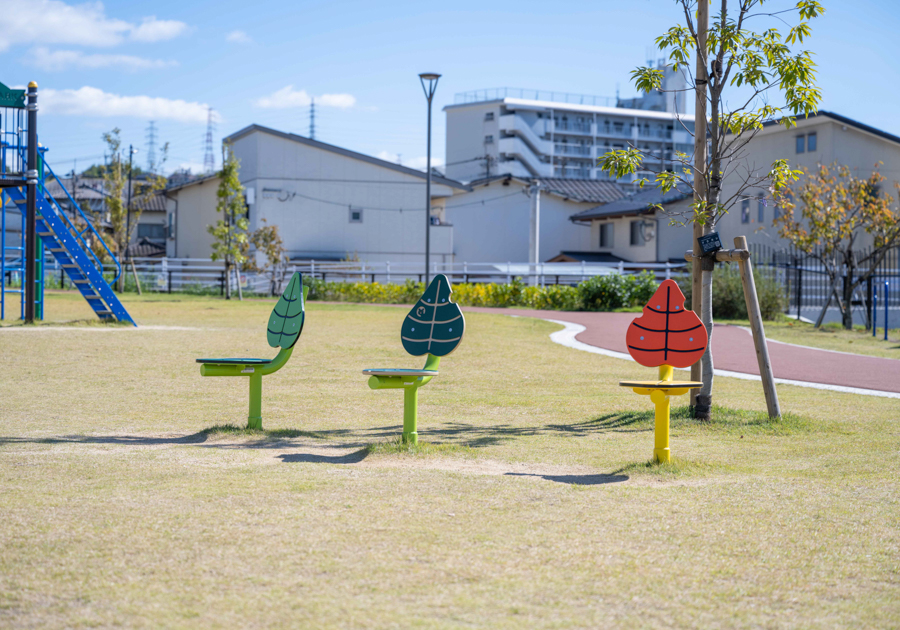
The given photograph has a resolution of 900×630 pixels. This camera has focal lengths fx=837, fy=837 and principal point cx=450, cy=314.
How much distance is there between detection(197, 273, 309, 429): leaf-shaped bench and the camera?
711cm

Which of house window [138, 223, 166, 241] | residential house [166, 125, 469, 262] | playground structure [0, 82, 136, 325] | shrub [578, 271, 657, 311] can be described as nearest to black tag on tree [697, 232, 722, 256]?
playground structure [0, 82, 136, 325]

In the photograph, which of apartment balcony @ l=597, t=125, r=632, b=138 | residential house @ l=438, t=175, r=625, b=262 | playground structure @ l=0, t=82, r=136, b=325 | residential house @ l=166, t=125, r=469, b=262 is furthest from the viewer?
apartment balcony @ l=597, t=125, r=632, b=138

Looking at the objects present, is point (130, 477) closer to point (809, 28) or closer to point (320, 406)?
point (320, 406)

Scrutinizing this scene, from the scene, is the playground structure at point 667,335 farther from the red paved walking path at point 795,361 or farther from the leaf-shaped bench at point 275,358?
the red paved walking path at point 795,361

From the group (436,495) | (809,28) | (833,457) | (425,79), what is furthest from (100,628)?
(425,79)

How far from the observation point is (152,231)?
193 ft

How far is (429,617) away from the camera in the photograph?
3191 mm

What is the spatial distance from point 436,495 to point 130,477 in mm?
1996

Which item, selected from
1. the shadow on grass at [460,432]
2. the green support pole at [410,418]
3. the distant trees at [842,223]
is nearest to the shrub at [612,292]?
the distant trees at [842,223]

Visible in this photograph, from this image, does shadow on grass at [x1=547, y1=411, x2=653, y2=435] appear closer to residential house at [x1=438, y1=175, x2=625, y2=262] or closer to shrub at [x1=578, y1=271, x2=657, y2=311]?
shrub at [x1=578, y1=271, x2=657, y2=311]

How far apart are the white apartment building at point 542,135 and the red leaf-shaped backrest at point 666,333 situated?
184ft

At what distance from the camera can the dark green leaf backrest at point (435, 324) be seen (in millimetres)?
6914

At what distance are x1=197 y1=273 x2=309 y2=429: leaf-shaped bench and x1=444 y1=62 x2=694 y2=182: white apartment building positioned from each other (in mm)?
55342

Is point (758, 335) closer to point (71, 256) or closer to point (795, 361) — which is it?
point (795, 361)
